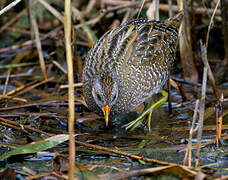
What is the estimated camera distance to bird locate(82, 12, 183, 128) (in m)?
4.29

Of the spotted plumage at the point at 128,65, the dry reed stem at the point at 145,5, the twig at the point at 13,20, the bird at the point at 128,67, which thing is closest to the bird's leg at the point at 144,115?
the bird at the point at 128,67

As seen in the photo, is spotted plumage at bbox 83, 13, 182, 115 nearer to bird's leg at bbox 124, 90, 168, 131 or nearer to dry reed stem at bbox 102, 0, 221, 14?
bird's leg at bbox 124, 90, 168, 131

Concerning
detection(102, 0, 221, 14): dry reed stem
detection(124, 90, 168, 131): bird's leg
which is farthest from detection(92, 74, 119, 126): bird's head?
detection(102, 0, 221, 14): dry reed stem

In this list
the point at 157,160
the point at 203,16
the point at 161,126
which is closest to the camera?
the point at 157,160

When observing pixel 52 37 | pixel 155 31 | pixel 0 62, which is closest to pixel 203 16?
pixel 155 31

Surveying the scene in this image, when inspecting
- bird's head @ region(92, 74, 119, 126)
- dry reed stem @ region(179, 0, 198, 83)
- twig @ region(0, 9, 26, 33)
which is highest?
twig @ region(0, 9, 26, 33)

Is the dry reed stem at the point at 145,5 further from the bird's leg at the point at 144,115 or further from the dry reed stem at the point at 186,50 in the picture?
the bird's leg at the point at 144,115

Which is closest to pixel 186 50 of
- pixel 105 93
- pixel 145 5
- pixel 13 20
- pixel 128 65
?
pixel 128 65

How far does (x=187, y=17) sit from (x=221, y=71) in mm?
1038

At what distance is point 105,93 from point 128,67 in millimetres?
567

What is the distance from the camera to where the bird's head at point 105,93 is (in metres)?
4.12

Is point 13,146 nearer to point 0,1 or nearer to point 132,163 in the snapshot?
point 132,163

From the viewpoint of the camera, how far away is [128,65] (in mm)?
4516

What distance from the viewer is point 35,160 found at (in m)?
3.44
